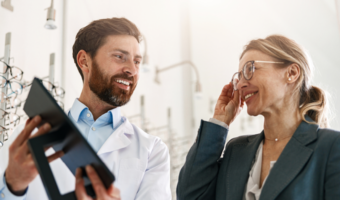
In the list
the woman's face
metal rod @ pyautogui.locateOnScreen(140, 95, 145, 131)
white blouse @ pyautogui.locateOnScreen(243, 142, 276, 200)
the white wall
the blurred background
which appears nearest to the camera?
white blouse @ pyautogui.locateOnScreen(243, 142, 276, 200)

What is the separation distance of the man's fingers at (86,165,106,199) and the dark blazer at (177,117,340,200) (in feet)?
1.98

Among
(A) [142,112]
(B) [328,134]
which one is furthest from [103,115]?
(A) [142,112]

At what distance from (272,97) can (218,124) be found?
0.84 ft

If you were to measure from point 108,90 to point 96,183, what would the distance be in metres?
0.77

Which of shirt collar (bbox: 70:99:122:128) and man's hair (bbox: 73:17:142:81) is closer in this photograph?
shirt collar (bbox: 70:99:122:128)

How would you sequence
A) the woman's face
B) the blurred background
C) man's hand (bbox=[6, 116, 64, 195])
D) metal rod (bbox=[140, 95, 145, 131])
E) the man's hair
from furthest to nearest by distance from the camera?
1. metal rod (bbox=[140, 95, 145, 131])
2. the blurred background
3. the man's hair
4. the woman's face
5. man's hand (bbox=[6, 116, 64, 195])

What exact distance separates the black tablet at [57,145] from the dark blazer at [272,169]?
592mm

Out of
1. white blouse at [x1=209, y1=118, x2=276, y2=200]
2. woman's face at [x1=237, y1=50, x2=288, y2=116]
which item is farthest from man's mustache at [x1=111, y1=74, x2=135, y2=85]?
white blouse at [x1=209, y1=118, x2=276, y2=200]

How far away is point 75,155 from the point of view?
840 mm

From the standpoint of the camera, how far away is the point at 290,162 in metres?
1.16

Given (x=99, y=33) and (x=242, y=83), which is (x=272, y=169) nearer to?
(x=242, y=83)

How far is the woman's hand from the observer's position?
146cm

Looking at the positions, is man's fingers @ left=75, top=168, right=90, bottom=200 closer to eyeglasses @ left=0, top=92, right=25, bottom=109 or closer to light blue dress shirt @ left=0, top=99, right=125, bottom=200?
light blue dress shirt @ left=0, top=99, right=125, bottom=200

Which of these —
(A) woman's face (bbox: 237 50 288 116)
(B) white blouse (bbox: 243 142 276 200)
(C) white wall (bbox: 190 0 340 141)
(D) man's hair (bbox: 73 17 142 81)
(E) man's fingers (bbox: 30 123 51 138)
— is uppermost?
(C) white wall (bbox: 190 0 340 141)
